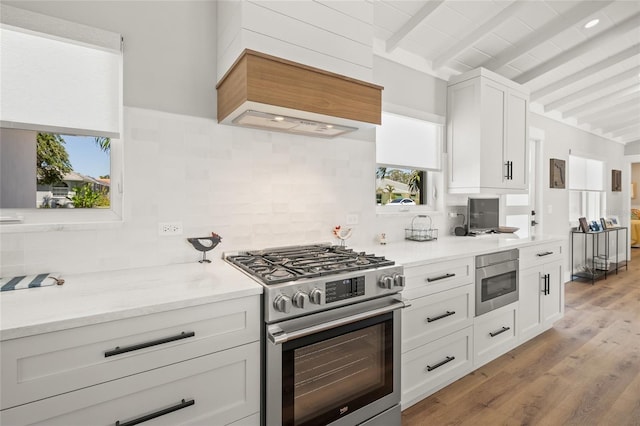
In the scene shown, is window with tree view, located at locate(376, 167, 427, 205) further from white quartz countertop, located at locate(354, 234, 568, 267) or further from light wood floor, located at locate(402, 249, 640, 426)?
light wood floor, located at locate(402, 249, 640, 426)

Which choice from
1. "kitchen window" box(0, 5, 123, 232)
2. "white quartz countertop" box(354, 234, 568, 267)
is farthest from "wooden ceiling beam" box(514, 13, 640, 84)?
"kitchen window" box(0, 5, 123, 232)

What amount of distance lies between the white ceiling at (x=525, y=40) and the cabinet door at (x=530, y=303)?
2.10 m

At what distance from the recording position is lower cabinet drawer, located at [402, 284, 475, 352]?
6.86 ft

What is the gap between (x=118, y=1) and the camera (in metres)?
1.82

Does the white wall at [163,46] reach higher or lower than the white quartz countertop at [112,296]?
higher

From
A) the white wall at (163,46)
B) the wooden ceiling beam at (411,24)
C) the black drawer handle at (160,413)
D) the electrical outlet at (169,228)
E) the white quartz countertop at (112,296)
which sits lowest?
the black drawer handle at (160,413)

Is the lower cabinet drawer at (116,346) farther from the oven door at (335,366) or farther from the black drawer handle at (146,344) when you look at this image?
the oven door at (335,366)

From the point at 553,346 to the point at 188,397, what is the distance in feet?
10.3

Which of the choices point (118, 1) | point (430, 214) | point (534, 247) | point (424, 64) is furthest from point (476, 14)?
point (118, 1)

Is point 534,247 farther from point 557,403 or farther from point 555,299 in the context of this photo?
point 557,403

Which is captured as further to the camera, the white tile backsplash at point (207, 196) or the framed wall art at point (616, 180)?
the framed wall art at point (616, 180)

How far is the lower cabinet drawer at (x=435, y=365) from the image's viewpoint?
210 cm

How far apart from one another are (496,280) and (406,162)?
131 cm

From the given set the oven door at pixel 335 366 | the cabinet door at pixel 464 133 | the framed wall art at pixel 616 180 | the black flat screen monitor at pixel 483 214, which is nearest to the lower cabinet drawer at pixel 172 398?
the oven door at pixel 335 366
